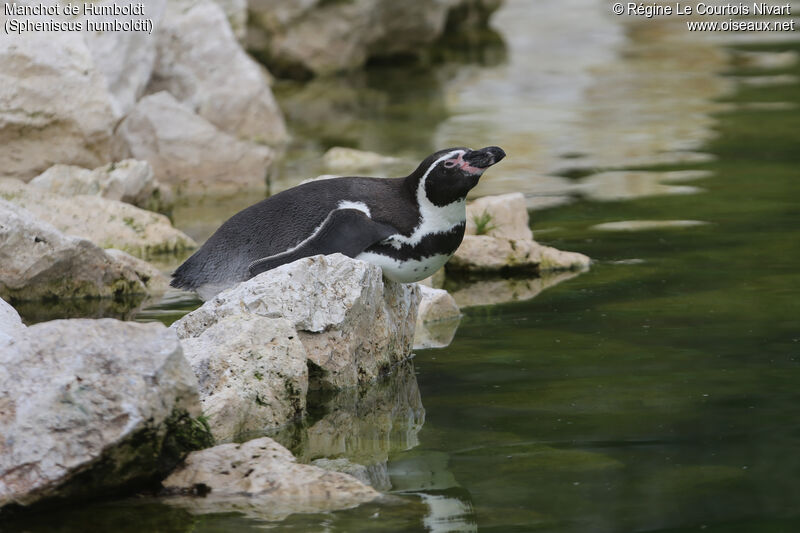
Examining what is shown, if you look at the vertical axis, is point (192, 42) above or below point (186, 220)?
above

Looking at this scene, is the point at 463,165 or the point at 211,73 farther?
the point at 211,73

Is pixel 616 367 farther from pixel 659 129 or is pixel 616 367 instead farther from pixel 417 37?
pixel 417 37

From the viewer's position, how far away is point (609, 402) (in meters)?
5.17

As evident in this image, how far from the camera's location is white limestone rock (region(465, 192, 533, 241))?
324 inches

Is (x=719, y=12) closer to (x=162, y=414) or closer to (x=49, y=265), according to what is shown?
(x=49, y=265)

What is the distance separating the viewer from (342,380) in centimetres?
556

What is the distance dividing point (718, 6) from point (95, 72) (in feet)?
46.9

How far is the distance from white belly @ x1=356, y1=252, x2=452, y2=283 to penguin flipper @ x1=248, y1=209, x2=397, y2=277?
7 cm

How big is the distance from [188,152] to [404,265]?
575cm

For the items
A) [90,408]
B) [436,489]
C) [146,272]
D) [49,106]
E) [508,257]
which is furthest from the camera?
[49,106]

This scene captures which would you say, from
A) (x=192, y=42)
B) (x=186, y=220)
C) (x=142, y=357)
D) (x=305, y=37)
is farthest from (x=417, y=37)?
(x=142, y=357)

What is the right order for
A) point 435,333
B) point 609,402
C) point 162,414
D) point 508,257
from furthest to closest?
1. point 508,257
2. point 435,333
3. point 609,402
4. point 162,414

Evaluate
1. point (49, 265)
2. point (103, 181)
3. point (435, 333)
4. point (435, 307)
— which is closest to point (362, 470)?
point (435, 333)

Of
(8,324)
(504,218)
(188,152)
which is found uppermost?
(8,324)
